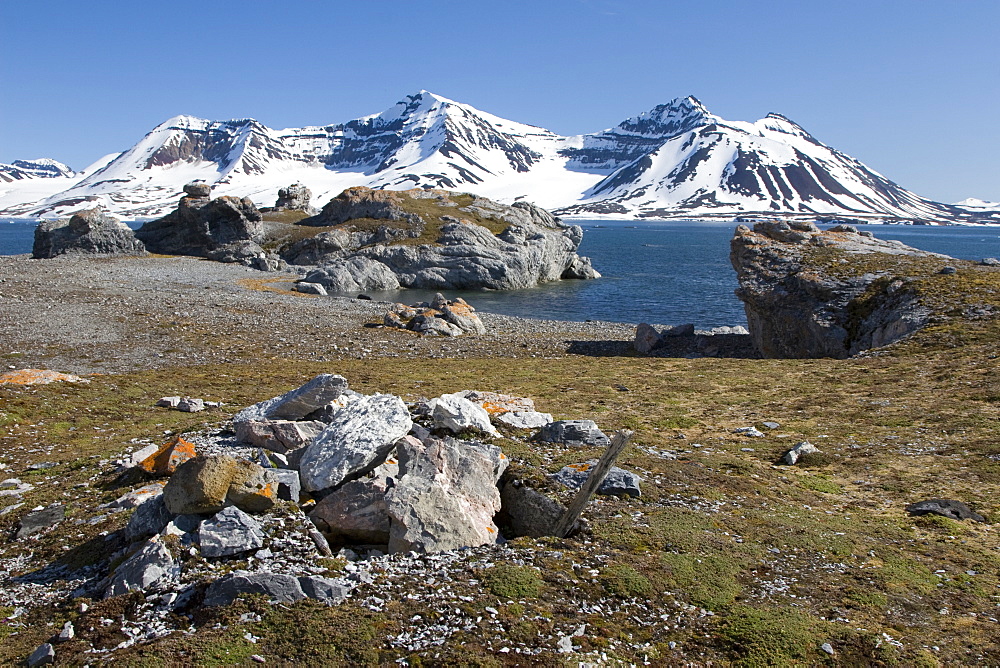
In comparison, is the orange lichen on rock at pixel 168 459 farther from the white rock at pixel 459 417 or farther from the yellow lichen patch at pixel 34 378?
the yellow lichen patch at pixel 34 378

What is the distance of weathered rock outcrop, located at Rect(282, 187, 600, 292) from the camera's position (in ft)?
299

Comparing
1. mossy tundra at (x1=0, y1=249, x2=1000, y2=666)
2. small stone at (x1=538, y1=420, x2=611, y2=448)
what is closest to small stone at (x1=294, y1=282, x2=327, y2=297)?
mossy tundra at (x1=0, y1=249, x2=1000, y2=666)

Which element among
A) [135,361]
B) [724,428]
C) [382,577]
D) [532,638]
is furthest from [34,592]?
[135,361]

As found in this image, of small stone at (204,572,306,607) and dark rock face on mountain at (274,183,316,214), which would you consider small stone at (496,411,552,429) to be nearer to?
small stone at (204,572,306,607)

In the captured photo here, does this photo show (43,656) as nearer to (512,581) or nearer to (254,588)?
(254,588)

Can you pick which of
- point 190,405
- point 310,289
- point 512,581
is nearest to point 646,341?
point 190,405

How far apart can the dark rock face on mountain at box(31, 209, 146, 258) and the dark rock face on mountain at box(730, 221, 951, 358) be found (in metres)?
95.1

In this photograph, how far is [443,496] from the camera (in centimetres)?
1101

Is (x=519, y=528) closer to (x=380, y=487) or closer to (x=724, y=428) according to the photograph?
(x=380, y=487)

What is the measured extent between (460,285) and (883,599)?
84649mm

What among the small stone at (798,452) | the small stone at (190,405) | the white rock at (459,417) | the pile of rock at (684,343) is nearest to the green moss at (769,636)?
the white rock at (459,417)

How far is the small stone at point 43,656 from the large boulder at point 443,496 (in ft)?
15.2

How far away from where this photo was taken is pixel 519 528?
12.1 meters

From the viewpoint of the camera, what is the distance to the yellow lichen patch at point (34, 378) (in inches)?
857
